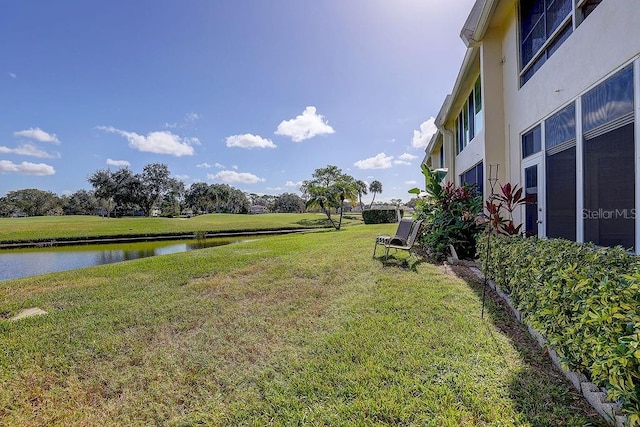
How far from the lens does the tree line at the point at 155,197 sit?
40709mm

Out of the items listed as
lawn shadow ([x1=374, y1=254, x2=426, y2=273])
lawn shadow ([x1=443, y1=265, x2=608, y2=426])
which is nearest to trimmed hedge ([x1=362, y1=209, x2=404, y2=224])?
lawn shadow ([x1=374, y1=254, x2=426, y2=273])

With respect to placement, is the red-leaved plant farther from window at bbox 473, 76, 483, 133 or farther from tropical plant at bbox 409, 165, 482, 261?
window at bbox 473, 76, 483, 133

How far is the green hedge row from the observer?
4.94 feet

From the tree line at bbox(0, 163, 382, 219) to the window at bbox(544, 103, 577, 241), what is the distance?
2074 cm

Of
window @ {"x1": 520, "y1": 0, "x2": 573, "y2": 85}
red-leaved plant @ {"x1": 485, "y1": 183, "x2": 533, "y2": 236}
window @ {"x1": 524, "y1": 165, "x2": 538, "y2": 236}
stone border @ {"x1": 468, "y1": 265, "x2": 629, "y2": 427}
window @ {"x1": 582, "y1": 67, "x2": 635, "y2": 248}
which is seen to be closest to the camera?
stone border @ {"x1": 468, "y1": 265, "x2": 629, "y2": 427}

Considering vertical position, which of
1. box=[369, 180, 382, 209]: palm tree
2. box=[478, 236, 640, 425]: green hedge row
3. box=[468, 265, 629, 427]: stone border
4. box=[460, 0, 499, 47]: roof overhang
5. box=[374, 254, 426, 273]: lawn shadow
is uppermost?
box=[369, 180, 382, 209]: palm tree

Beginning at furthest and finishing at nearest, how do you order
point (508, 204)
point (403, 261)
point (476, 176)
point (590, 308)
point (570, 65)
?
point (476, 176), point (403, 261), point (508, 204), point (570, 65), point (590, 308)

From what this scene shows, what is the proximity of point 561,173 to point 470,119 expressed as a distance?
540 centimetres

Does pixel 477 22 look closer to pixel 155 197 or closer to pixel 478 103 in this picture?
pixel 478 103

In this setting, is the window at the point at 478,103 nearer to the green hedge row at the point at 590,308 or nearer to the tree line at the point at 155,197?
the green hedge row at the point at 590,308

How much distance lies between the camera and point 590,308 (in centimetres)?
190

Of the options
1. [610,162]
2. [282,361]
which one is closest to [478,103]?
[610,162]

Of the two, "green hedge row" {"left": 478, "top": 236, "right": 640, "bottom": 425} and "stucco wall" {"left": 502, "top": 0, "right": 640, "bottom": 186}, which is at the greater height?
"stucco wall" {"left": 502, "top": 0, "right": 640, "bottom": 186}

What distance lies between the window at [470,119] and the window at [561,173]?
3.33 m
